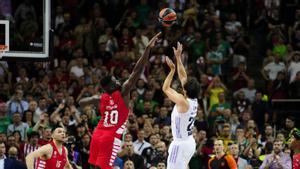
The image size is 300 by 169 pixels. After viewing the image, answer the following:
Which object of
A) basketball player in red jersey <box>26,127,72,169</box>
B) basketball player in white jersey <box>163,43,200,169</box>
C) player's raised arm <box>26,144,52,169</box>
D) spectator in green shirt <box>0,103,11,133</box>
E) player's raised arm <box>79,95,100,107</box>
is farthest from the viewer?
player's raised arm <box>79,95,100,107</box>

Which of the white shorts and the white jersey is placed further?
the white shorts

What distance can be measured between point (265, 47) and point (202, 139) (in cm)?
694

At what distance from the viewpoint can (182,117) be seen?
50.7 ft

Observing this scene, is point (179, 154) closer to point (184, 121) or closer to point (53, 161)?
point (184, 121)

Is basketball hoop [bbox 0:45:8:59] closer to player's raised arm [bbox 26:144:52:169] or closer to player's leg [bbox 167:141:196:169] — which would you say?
player's raised arm [bbox 26:144:52:169]

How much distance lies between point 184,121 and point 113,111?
1.27m

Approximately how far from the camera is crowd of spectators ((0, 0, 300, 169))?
71.6 ft

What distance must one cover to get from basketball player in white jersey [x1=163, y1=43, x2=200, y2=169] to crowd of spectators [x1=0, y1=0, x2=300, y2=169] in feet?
14.3

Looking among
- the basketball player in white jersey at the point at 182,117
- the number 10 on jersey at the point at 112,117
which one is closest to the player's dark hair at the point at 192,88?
the basketball player in white jersey at the point at 182,117

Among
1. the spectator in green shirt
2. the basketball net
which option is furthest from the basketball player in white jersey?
the spectator in green shirt

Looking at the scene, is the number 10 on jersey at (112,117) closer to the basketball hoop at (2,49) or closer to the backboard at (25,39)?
the backboard at (25,39)

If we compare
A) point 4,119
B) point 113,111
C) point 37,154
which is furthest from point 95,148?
point 4,119

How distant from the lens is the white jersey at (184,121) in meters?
15.4

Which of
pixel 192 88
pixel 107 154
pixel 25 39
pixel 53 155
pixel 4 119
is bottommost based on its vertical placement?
pixel 4 119
